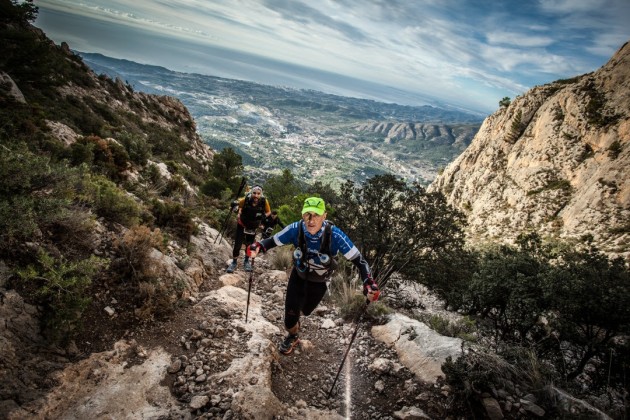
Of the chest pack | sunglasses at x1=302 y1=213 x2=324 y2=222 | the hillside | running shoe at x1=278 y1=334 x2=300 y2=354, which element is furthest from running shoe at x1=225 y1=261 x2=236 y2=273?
sunglasses at x1=302 y1=213 x2=324 y2=222

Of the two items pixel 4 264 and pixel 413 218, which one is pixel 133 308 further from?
pixel 413 218

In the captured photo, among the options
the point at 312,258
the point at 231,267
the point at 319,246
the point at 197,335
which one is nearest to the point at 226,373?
the point at 197,335

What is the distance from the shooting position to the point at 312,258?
17.4 feet

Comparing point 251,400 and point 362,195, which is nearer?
point 251,400

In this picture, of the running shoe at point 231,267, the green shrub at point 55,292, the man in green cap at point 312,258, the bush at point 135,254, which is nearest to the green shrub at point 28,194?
the green shrub at point 55,292

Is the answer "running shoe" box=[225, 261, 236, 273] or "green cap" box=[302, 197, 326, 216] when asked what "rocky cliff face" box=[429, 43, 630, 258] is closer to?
"running shoe" box=[225, 261, 236, 273]

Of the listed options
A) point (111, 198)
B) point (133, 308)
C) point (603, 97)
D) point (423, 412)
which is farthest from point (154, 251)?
point (603, 97)

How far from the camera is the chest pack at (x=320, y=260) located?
5289 millimetres

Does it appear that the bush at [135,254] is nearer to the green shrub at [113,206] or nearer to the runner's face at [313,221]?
the green shrub at [113,206]

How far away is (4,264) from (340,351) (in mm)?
5713

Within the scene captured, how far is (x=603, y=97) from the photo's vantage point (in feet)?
132

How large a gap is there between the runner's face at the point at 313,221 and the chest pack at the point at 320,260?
0.51 feet

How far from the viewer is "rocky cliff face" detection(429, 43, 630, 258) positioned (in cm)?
3130

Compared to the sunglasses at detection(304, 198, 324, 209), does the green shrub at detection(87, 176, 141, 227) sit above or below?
below
